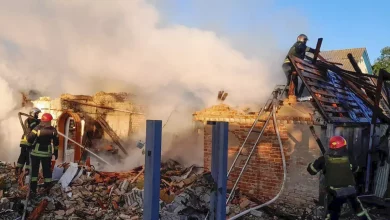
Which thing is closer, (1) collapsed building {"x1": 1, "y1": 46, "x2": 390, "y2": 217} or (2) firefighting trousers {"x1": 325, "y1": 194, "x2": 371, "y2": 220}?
(2) firefighting trousers {"x1": 325, "y1": 194, "x2": 371, "y2": 220}

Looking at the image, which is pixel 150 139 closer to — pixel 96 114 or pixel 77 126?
pixel 77 126

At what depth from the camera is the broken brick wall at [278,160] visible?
21.4ft

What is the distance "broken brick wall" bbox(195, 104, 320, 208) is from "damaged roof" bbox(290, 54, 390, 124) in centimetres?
65

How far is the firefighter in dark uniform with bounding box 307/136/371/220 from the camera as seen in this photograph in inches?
215

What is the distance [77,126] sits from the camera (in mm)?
9836

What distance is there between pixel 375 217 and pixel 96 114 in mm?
8040

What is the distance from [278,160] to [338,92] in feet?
8.27

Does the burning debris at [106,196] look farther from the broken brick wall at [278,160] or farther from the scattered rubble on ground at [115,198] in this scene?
the broken brick wall at [278,160]

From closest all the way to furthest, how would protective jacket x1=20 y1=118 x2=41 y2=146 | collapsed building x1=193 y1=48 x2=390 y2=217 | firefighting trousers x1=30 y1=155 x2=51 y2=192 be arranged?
collapsed building x1=193 y1=48 x2=390 y2=217, firefighting trousers x1=30 y1=155 x2=51 y2=192, protective jacket x1=20 y1=118 x2=41 y2=146

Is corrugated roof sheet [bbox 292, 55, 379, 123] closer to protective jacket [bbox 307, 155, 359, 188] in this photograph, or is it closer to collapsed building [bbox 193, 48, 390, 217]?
collapsed building [bbox 193, 48, 390, 217]

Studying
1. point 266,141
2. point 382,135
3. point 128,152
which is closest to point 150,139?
point 266,141

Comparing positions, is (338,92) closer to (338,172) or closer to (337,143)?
(337,143)

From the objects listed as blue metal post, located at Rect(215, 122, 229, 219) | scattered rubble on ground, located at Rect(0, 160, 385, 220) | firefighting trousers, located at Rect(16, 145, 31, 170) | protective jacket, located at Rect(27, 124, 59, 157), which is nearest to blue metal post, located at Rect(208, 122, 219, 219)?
blue metal post, located at Rect(215, 122, 229, 219)

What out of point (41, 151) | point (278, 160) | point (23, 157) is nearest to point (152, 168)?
point (278, 160)
